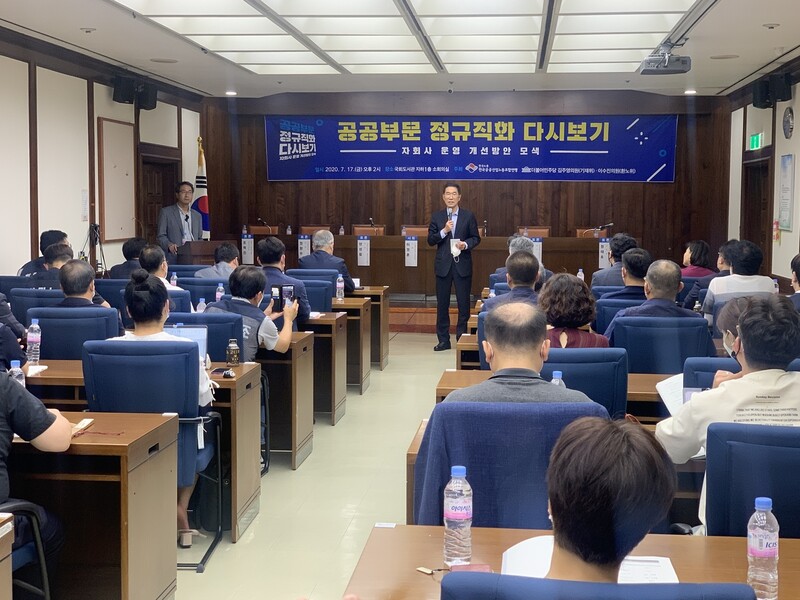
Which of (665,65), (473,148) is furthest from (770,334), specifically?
(473,148)

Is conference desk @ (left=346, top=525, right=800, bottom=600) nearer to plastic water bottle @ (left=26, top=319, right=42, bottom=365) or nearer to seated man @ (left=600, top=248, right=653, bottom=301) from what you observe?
plastic water bottle @ (left=26, top=319, right=42, bottom=365)

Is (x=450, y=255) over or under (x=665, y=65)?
under

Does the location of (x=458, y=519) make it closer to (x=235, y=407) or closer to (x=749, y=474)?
(x=749, y=474)

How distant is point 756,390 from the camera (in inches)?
107

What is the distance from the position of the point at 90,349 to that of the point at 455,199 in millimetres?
6436

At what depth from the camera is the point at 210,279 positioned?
7.44 metres

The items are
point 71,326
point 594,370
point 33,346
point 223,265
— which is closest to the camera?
point 594,370

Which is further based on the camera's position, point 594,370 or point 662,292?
point 662,292

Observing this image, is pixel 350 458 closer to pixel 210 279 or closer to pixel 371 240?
pixel 210 279

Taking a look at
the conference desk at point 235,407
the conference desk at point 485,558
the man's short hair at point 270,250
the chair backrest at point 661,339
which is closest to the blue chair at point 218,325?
the conference desk at point 235,407

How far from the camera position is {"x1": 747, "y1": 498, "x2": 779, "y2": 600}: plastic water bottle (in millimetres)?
1940

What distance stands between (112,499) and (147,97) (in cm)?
903

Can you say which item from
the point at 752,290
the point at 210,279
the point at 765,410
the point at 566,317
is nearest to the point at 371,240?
the point at 210,279

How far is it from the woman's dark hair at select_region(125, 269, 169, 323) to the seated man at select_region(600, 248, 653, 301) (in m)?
3.04
